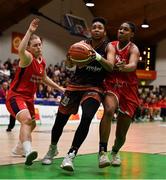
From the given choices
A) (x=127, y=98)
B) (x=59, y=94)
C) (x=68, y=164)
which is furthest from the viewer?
(x=59, y=94)

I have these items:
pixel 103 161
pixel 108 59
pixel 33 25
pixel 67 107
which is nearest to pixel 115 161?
pixel 103 161

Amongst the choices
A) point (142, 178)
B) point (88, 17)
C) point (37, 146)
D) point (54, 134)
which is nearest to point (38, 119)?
point (37, 146)

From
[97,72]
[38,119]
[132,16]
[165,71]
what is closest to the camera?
[97,72]

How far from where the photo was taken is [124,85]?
249 inches

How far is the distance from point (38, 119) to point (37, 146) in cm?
811

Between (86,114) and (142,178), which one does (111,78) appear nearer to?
(86,114)

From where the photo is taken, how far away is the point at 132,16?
1152 inches

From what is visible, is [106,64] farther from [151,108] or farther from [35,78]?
[151,108]

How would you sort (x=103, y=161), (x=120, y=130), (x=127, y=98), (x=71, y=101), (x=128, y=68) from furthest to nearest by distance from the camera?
(x=120, y=130) → (x=127, y=98) → (x=71, y=101) → (x=128, y=68) → (x=103, y=161)

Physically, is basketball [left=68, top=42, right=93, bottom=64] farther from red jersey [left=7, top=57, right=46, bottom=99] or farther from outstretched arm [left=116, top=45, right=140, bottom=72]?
red jersey [left=7, top=57, right=46, bottom=99]

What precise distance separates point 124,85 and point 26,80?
4.56ft

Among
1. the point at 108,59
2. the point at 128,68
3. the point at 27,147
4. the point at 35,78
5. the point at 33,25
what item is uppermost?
the point at 33,25

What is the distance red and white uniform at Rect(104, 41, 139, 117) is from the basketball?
0.63 m

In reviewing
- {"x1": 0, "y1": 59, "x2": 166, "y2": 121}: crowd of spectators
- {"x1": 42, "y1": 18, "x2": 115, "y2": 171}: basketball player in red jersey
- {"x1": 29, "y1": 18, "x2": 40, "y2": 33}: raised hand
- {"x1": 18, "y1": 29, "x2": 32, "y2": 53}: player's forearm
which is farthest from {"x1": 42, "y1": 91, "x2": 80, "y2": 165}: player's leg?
{"x1": 0, "y1": 59, "x2": 166, "y2": 121}: crowd of spectators
